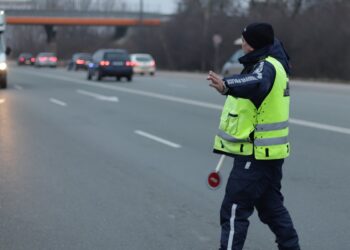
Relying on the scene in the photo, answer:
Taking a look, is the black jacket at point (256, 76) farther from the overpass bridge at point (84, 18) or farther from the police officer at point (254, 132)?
the overpass bridge at point (84, 18)

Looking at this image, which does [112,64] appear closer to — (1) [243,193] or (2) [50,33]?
(1) [243,193]

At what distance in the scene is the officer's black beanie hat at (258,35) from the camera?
4.26 meters

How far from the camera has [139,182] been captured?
8.11 meters

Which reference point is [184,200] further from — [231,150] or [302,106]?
[302,106]

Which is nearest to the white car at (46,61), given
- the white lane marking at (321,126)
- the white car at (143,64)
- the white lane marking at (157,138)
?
the white car at (143,64)

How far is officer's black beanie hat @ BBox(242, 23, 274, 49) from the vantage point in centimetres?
426

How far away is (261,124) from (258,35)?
22.9 inches

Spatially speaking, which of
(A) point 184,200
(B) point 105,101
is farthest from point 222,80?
(B) point 105,101

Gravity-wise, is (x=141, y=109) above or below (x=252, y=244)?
below

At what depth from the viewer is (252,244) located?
18.1 feet

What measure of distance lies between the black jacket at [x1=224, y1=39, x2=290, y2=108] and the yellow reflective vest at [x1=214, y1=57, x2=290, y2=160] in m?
0.05

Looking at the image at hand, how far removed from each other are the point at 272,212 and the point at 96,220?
7.62ft

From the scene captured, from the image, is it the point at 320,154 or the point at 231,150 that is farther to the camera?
the point at 320,154

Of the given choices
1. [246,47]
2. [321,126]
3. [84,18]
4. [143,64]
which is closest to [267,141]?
[246,47]
